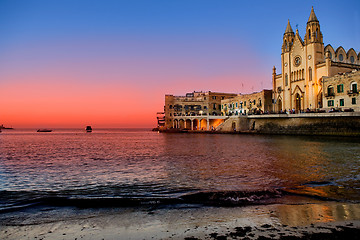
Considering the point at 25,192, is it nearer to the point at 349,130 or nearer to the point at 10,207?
the point at 10,207

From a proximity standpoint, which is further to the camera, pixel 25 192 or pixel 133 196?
pixel 25 192

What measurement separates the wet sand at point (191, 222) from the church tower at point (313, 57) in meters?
51.3

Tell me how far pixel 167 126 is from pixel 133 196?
84.3 m

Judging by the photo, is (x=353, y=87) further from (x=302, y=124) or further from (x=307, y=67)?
(x=307, y=67)

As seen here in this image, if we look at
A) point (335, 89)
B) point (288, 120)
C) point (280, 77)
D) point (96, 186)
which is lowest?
point (96, 186)

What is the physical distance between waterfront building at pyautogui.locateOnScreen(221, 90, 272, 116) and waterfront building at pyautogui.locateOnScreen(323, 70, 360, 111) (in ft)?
53.4

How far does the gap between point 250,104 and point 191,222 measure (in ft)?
230

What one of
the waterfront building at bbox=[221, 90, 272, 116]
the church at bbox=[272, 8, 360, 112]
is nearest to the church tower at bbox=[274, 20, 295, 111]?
the church at bbox=[272, 8, 360, 112]

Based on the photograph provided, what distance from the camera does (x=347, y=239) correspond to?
480 centimetres

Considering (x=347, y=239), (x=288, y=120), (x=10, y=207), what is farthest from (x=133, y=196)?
(x=288, y=120)

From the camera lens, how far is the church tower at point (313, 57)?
2079 inches

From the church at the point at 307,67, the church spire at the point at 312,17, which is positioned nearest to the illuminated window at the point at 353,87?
the church at the point at 307,67

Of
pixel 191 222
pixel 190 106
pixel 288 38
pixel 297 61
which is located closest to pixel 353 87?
pixel 297 61

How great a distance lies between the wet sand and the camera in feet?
17.4
